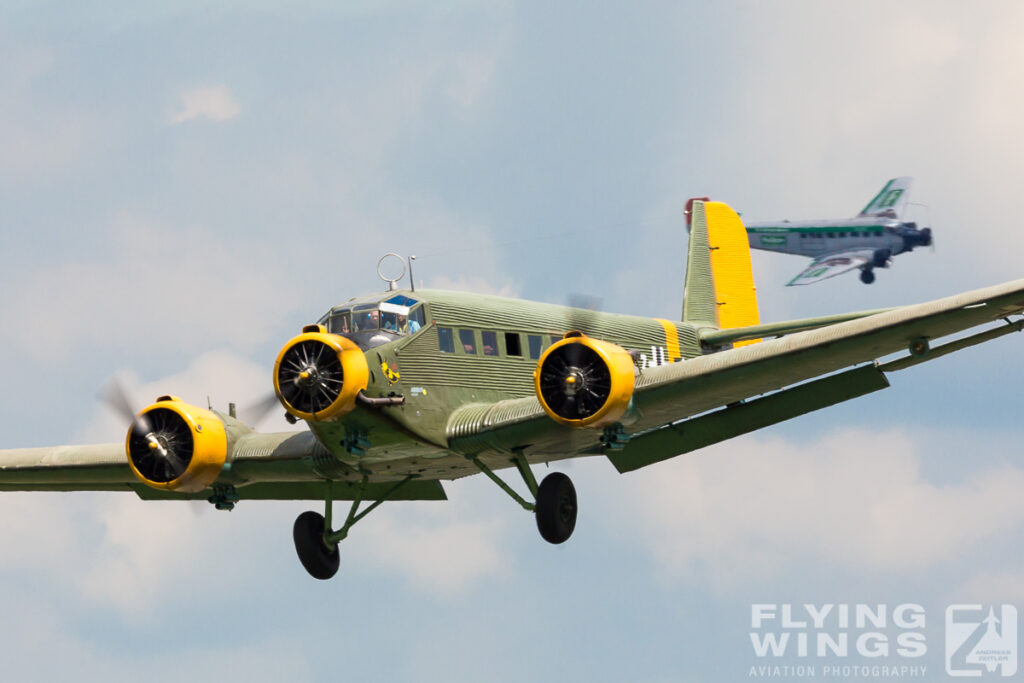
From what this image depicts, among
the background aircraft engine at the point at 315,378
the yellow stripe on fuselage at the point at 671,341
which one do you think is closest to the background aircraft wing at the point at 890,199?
the yellow stripe on fuselage at the point at 671,341

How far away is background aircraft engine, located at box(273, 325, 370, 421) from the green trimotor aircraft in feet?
0.07

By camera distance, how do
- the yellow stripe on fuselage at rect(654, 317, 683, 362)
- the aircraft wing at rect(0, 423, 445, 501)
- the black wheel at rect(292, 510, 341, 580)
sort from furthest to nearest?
the yellow stripe on fuselage at rect(654, 317, 683, 362), the black wheel at rect(292, 510, 341, 580), the aircraft wing at rect(0, 423, 445, 501)

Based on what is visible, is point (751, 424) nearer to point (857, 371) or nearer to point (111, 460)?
point (857, 371)

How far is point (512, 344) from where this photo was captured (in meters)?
23.7

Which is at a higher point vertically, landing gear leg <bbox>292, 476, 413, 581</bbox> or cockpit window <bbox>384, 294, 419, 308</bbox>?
cockpit window <bbox>384, 294, 419, 308</bbox>

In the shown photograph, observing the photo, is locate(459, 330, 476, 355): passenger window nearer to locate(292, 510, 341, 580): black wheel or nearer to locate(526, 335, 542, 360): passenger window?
locate(526, 335, 542, 360): passenger window

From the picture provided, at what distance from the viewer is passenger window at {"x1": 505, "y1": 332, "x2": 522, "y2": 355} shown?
2359cm

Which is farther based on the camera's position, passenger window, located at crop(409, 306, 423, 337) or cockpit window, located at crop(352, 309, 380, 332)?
passenger window, located at crop(409, 306, 423, 337)

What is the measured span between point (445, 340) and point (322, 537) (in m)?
4.62

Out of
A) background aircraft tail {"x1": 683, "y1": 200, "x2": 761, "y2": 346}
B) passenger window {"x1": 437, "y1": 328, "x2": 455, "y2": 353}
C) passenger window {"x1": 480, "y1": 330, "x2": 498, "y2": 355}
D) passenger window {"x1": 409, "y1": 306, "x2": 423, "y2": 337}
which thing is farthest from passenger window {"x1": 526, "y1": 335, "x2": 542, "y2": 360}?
background aircraft tail {"x1": 683, "y1": 200, "x2": 761, "y2": 346}

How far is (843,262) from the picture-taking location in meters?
60.0

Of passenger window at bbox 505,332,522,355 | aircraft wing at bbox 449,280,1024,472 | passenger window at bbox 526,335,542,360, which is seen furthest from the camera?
passenger window at bbox 526,335,542,360

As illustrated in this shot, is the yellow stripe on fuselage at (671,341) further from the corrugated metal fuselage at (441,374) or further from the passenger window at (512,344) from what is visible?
the passenger window at (512,344)

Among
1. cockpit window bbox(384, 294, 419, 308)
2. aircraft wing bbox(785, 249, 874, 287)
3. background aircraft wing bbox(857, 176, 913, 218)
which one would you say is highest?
cockpit window bbox(384, 294, 419, 308)
